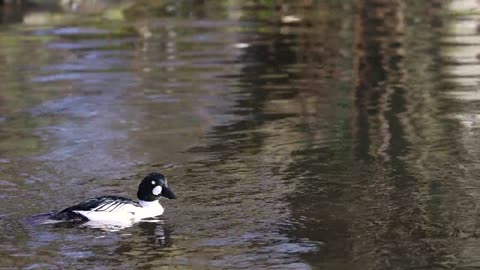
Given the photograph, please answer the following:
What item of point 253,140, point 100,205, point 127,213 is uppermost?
point 100,205

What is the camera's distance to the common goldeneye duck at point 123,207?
994 cm

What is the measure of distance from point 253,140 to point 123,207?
3.51 meters

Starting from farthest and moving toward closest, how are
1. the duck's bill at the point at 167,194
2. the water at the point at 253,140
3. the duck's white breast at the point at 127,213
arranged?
the duck's bill at the point at 167,194 < the duck's white breast at the point at 127,213 < the water at the point at 253,140

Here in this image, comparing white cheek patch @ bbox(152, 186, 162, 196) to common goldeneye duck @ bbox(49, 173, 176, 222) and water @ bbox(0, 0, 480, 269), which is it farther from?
water @ bbox(0, 0, 480, 269)

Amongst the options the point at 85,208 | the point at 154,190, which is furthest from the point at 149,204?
the point at 85,208

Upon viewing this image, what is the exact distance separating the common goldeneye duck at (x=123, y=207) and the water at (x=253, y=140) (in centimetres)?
14

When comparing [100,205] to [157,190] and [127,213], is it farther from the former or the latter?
[157,190]

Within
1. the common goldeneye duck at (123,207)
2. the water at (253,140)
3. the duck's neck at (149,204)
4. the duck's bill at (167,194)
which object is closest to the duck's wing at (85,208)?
the common goldeneye duck at (123,207)

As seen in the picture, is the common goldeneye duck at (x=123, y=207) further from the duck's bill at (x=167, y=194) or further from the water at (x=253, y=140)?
the water at (x=253, y=140)

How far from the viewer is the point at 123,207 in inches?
394

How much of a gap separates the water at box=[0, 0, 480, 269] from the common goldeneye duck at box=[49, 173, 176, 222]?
139 millimetres

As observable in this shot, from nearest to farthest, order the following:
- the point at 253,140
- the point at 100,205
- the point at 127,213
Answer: the point at 100,205 → the point at 127,213 → the point at 253,140

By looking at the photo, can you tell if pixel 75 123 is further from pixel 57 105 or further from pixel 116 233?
pixel 116 233

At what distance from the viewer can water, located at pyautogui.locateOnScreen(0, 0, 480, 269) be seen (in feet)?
30.6
